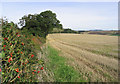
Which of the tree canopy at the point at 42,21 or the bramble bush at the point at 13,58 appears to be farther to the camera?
the tree canopy at the point at 42,21

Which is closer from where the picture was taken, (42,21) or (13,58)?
(13,58)

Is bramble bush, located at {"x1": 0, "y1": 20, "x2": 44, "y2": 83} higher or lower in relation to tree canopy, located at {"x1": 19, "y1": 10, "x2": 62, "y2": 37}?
lower

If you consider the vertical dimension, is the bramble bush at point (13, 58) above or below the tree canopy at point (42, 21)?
below

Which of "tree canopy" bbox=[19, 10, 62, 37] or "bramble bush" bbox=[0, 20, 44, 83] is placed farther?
"tree canopy" bbox=[19, 10, 62, 37]

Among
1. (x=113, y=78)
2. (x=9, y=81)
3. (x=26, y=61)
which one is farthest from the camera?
(x=113, y=78)

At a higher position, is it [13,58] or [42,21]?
[42,21]

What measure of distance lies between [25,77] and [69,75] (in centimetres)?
167

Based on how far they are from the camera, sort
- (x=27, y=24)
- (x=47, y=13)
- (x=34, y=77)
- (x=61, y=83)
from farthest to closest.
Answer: (x=47, y=13) < (x=27, y=24) < (x=61, y=83) < (x=34, y=77)

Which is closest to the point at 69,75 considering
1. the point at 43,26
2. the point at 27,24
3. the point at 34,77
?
the point at 34,77

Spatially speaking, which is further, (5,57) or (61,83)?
(61,83)

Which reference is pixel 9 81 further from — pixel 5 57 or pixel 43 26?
pixel 43 26

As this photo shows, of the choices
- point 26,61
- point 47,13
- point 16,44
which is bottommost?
point 26,61

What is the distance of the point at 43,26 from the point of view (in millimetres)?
15477

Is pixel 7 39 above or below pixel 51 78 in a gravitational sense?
above
